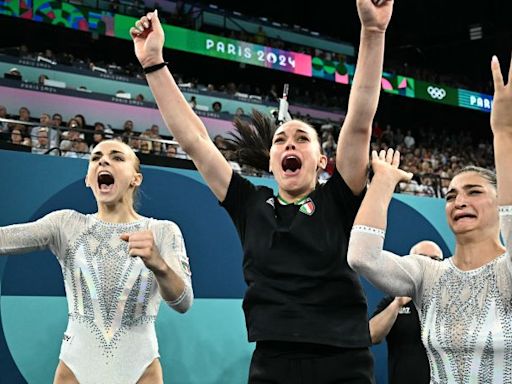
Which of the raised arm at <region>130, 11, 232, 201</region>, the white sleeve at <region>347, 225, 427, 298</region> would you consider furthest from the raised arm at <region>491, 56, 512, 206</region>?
the raised arm at <region>130, 11, 232, 201</region>

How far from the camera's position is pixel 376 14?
7.04 feet

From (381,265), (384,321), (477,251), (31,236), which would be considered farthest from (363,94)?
(384,321)

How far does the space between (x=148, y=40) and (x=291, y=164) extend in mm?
768

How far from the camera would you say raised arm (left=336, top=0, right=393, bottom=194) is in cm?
215

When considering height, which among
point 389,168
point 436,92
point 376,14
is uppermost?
point 436,92

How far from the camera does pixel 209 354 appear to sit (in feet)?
17.7

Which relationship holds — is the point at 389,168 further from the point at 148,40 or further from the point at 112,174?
the point at 112,174

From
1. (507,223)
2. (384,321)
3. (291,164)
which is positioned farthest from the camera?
(384,321)

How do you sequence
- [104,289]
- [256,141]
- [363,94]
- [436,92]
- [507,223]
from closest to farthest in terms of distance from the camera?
1. [507,223]
2. [363,94]
3. [104,289]
4. [256,141]
5. [436,92]

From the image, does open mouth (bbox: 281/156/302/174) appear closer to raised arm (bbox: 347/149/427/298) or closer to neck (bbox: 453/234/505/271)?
raised arm (bbox: 347/149/427/298)

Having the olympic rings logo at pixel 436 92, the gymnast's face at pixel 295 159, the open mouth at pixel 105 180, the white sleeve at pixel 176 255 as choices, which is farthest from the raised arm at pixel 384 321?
the olympic rings logo at pixel 436 92

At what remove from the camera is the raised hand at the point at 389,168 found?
7.31 ft

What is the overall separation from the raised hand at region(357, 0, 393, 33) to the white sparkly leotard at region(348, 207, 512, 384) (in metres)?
0.67

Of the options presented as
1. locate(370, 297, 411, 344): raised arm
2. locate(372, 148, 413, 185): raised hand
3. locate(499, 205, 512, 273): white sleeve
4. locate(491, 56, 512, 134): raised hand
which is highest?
locate(491, 56, 512, 134): raised hand
